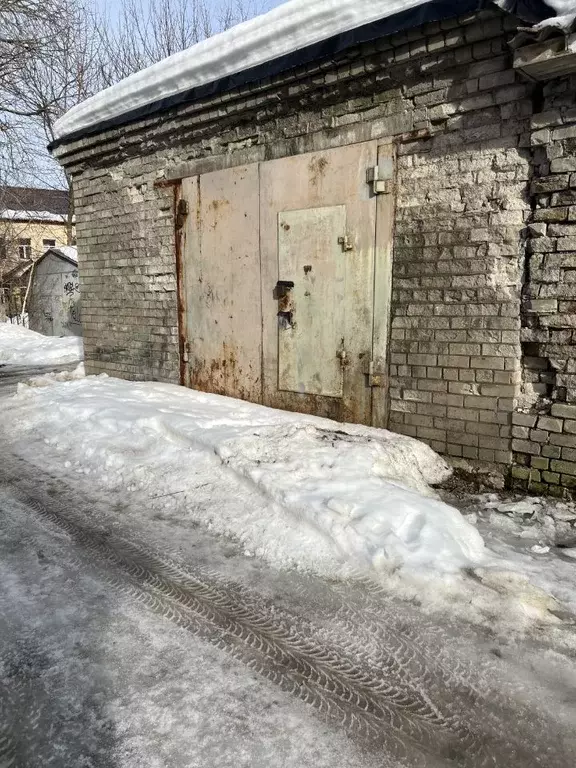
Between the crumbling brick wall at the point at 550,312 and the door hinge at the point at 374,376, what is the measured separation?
109 centimetres

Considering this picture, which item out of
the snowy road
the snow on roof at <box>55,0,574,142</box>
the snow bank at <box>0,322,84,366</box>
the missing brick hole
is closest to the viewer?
the snowy road

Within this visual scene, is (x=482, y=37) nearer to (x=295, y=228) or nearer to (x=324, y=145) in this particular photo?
(x=324, y=145)

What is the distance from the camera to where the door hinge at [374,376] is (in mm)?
4395

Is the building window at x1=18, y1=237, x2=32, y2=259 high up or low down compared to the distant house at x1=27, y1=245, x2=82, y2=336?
up

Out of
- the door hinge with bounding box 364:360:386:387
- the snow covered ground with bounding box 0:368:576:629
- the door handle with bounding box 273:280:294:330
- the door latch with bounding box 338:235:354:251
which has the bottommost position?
the snow covered ground with bounding box 0:368:576:629

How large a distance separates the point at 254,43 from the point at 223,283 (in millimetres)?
2186

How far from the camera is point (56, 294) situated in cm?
1556

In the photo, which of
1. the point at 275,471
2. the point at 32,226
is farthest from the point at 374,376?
the point at 32,226

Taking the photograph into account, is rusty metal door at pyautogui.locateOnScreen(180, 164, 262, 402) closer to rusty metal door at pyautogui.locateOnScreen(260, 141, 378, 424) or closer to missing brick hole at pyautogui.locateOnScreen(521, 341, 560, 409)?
rusty metal door at pyautogui.locateOnScreen(260, 141, 378, 424)

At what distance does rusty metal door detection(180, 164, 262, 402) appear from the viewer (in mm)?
5199

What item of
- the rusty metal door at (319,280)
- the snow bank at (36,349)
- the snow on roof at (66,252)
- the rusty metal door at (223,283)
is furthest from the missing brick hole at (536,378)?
the snow on roof at (66,252)

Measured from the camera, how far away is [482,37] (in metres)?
3.53

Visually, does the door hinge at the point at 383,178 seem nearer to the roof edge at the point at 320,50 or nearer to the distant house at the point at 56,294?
the roof edge at the point at 320,50

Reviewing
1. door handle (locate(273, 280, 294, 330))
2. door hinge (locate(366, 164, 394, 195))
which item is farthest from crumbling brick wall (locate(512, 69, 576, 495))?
door handle (locate(273, 280, 294, 330))
